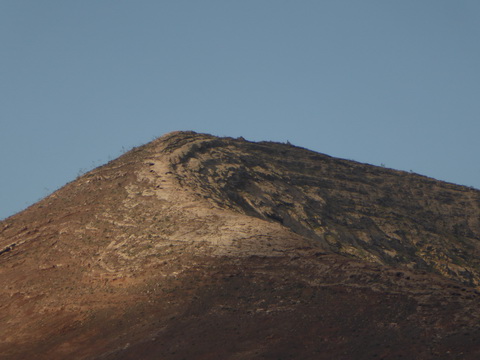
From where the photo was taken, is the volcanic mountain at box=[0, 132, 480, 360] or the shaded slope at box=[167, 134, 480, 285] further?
the shaded slope at box=[167, 134, 480, 285]

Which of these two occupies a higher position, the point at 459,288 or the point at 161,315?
the point at 161,315

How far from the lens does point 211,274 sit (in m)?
21.4

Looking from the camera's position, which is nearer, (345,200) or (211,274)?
(211,274)

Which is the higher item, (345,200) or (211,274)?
(345,200)

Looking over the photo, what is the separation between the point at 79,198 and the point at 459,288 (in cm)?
1664

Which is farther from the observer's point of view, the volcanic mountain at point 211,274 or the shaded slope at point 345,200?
the shaded slope at point 345,200

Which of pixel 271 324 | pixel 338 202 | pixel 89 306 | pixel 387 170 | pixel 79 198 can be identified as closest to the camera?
pixel 271 324

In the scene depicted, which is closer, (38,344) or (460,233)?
(38,344)

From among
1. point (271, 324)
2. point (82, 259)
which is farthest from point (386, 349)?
point (82, 259)

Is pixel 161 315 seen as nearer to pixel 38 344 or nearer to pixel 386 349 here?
pixel 38 344

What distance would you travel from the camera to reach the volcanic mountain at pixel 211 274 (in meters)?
17.9

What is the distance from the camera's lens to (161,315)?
19.9m

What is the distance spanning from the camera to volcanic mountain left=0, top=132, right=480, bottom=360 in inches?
704

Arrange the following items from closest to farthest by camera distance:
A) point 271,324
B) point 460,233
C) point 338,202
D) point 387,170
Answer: point 271,324 < point 338,202 < point 460,233 < point 387,170
